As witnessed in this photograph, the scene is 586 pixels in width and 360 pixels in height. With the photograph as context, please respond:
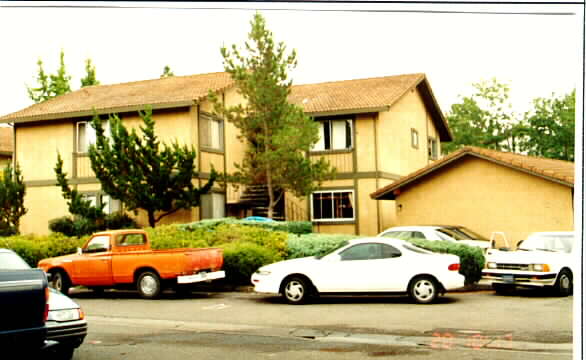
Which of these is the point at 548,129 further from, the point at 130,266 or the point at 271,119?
the point at 130,266

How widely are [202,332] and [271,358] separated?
2.44 metres

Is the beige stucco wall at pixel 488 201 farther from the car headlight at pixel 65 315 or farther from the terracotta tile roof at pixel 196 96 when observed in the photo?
the car headlight at pixel 65 315

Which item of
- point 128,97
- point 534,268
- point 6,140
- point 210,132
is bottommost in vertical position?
point 534,268

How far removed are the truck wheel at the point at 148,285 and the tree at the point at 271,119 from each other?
8.77m

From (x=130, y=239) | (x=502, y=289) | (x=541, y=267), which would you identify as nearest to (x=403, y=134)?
(x=502, y=289)

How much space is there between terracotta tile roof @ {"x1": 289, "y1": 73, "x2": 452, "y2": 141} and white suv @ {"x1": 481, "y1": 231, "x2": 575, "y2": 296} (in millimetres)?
11408

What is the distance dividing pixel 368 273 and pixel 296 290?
4.86ft

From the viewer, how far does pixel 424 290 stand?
45.4 ft

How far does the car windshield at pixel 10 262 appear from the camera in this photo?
308 inches

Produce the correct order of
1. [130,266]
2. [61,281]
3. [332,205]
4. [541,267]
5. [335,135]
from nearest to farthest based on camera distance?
1. [541,267]
2. [130,266]
3. [61,281]
4. [332,205]
5. [335,135]

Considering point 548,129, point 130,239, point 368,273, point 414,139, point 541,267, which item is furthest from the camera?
point 548,129

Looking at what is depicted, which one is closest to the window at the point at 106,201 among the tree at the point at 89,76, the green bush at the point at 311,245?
the green bush at the point at 311,245

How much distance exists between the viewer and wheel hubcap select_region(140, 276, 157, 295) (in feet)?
50.8

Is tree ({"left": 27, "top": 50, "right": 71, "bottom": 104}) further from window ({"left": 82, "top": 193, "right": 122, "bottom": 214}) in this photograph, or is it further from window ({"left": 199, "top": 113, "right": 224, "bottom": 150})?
→ window ({"left": 199, "top": 113, "right": 224, "bottom": 150})
